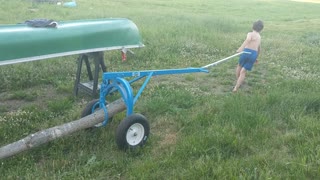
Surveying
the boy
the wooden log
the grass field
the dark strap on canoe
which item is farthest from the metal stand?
the boy

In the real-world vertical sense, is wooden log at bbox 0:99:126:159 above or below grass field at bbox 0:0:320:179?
above

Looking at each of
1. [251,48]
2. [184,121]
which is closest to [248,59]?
[251,48]

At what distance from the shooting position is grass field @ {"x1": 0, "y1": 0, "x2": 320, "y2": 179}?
4598 mm

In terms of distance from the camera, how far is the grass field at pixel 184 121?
460 centimetres

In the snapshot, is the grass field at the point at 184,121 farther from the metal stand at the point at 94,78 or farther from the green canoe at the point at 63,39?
the green canoe at the point at 63,39

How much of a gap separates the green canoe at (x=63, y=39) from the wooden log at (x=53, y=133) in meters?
1.69

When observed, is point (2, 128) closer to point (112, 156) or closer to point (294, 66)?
point (112, 156)

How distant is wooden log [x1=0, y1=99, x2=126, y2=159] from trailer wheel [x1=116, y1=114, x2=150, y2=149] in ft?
1.32

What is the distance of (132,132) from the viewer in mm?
5082

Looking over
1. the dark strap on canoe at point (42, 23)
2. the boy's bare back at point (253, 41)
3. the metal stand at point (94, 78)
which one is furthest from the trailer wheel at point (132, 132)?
the boy's bare back at point (253, 41)

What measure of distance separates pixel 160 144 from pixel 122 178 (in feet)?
3.30

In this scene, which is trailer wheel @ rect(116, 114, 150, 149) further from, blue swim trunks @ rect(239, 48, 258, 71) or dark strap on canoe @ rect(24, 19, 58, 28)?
blue swim trunks @ rect(239, 48, 258, 71)

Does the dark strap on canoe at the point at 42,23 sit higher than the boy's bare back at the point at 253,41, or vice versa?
the dark strap on canoe at the point at 42,23

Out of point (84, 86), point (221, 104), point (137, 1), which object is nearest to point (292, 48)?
point (221, 104)
